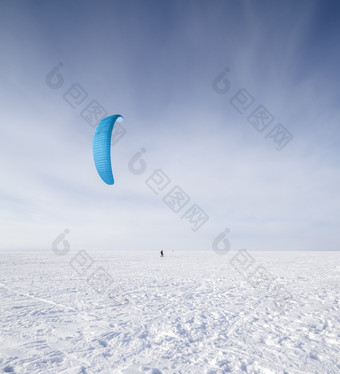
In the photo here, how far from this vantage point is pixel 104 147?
11070 mm

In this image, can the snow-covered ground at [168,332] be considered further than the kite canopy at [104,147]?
No

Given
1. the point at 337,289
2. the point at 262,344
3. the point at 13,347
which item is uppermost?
the point at 337,289

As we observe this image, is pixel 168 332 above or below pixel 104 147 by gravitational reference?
below

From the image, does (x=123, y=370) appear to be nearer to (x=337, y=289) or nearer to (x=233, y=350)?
(x=233, y=350)

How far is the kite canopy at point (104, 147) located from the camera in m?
11.1

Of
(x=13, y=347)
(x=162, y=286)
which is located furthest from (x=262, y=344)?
(x=162, y=286)

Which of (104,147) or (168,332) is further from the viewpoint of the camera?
(104,147)

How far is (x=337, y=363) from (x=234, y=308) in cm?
296

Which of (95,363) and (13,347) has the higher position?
(95,363)

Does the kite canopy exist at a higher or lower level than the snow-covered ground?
higher

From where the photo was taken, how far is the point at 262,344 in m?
4.09

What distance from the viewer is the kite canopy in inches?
438

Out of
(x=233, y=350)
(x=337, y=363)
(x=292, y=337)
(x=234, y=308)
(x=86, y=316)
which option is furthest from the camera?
(x=234, y=308)

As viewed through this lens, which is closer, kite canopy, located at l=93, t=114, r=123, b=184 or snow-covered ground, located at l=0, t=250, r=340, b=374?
snow-covered ground, located at l=0, t=250, r=340, b=374
